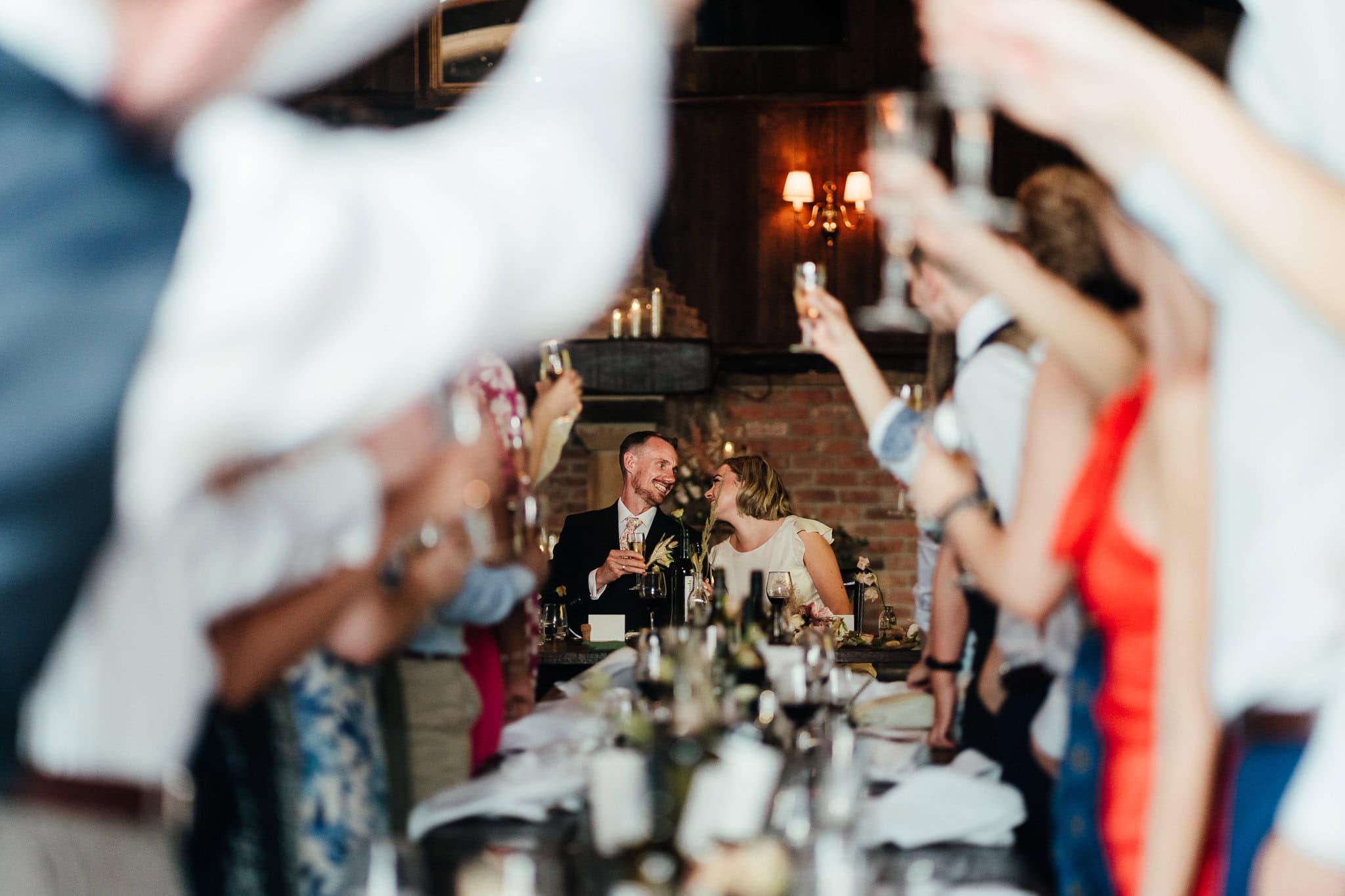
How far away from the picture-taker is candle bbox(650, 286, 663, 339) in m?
6.75

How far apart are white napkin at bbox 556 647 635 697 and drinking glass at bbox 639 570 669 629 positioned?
911 mm

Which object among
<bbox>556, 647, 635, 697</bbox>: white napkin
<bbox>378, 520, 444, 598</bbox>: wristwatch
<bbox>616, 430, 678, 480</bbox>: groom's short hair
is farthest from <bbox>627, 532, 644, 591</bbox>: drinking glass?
<bbox>378, 520, 444, 598</bbox>: wristwatch

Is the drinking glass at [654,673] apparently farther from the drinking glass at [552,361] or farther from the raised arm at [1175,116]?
the raised arm at [1175,116]

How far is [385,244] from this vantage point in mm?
701

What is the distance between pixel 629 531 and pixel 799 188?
9.81 feet

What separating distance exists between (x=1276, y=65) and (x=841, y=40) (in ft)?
20.8

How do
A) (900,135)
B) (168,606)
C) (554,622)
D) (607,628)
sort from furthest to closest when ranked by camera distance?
(554,622) < (607,628) < (900,135) < (168,606)

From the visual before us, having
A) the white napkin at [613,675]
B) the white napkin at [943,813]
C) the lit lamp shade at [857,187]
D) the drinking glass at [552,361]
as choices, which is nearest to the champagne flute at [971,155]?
the white napkin at [943,813]

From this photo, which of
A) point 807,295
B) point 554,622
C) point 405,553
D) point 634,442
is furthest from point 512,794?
point 634,442

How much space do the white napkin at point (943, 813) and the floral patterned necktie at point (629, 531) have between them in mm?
2871

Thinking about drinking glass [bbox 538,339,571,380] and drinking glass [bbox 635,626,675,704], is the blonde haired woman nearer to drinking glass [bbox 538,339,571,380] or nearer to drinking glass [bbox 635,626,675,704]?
drinking glass [bbox 538,339,571,380]

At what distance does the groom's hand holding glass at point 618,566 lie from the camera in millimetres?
4512

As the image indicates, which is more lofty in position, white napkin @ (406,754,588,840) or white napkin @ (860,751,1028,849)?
white napkin @ (860,751,1028,849)

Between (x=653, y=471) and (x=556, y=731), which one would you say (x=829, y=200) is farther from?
(x=556, y=731)
